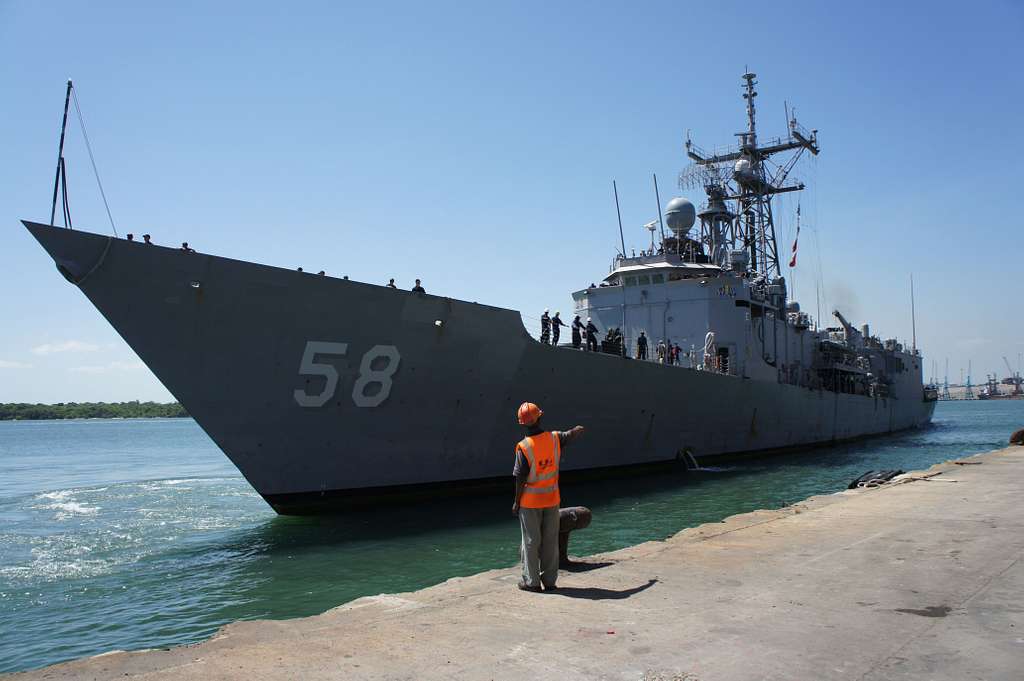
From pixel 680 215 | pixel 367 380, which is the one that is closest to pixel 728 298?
pixel 680 215

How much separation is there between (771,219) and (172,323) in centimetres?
2460

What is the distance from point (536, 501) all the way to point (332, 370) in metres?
5.88

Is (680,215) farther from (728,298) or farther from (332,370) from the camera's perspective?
(332,370)

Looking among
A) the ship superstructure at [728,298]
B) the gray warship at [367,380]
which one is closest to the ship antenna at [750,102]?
the ship superstructure at [728,298]

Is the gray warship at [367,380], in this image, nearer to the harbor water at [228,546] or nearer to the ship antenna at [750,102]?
the harbor water at [228,546]

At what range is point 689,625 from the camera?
3.67m

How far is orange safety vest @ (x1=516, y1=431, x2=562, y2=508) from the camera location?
4.67 meters

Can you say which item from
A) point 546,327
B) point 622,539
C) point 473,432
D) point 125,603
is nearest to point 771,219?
point 546,327

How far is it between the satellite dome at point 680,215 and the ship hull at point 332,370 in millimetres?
9860

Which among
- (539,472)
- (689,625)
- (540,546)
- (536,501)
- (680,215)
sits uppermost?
(680,215)

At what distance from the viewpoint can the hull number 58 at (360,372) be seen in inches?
382

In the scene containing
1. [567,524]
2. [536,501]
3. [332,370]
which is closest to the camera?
[536,501]

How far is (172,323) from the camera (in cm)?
897

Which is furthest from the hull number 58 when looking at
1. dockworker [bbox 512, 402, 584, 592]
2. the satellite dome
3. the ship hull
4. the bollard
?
the satellite dome
